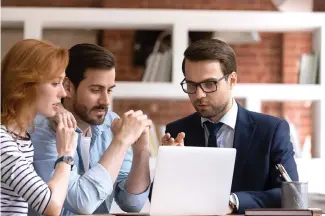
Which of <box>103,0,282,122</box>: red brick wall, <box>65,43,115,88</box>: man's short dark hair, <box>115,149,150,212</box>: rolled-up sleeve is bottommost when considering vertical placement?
<box>115,149,150,212</box>: rolled-up sleeve

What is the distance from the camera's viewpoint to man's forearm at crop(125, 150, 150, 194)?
2289mm

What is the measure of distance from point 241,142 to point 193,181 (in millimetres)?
493

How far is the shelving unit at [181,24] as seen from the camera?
4238 mm

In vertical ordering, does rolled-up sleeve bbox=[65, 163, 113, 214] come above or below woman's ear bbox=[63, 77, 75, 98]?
below

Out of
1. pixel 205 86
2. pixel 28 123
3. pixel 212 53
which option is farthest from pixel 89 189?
pixel 212 53

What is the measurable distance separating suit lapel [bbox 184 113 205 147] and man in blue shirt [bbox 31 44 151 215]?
10.9 inches

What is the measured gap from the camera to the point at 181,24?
4281mm

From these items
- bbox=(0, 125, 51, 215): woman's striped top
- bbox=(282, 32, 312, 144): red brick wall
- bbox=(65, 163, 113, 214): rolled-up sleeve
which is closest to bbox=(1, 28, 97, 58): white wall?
bbox=(282, 32, 312, 144): red brick wall

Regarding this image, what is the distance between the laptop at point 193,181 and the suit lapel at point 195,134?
1.75 ft

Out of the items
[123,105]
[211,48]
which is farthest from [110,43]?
[211,48]

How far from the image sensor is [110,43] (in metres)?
6.42

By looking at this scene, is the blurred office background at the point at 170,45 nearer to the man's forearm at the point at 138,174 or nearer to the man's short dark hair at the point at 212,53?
the man's short dark hair at the point at 212,53

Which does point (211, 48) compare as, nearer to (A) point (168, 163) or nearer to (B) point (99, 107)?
(B) point (99, 107)

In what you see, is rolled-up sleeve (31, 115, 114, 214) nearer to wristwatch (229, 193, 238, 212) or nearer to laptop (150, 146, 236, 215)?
laptop (150, 146, 236, 215)
